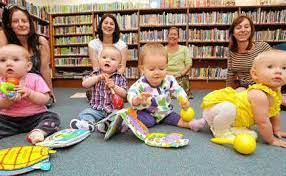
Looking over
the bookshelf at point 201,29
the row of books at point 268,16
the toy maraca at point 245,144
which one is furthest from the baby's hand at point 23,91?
the row of books at point 268,16

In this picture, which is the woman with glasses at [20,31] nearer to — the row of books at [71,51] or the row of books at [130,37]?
the row of books at [130,37]

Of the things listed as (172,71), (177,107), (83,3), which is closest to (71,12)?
(83,3)

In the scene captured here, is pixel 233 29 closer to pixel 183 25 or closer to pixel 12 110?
pixel 12 110

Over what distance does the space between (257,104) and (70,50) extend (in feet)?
13.2

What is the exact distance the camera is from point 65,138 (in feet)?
3.68

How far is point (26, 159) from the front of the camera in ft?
2.93

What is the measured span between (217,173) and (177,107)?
1277 mm

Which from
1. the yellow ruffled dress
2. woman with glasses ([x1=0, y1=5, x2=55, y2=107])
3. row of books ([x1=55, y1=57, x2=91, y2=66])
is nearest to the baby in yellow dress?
the yellow ruffled dress

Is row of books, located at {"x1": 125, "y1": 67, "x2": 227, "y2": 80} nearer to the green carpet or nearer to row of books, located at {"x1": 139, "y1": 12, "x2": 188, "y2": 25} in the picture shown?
row of books, located at {"x1": 139, "y1": 12, "x2": 188, "y2": 25}

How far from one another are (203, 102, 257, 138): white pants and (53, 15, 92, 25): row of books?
3.65m

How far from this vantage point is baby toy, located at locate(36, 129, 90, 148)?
41.3 inches

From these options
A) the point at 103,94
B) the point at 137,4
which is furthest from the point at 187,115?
the point at 137,4

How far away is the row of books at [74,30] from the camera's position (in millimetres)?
4371

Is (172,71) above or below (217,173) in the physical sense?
above
